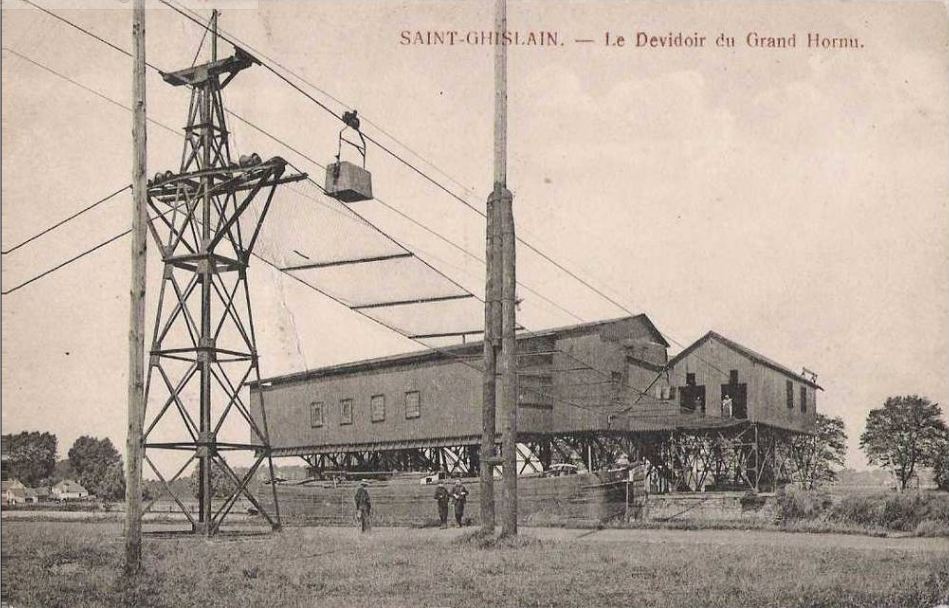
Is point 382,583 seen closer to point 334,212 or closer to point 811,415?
point 334,212

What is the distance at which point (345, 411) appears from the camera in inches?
1453

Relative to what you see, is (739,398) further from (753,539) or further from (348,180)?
(348,180)

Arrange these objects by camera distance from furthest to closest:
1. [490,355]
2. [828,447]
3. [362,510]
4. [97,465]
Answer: [97,465], [828,447], [362,510], [490,355]

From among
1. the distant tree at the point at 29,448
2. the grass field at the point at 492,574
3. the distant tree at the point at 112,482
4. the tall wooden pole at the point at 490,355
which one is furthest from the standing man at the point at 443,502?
the distant tree at the point at 112,482

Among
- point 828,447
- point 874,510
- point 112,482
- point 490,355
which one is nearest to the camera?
point 490,355

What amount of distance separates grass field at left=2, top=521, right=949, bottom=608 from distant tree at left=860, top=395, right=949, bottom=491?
14.7 m

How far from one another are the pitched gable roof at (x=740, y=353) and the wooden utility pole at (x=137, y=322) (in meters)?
28.4

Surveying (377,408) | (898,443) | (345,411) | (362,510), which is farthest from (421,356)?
(898,443)

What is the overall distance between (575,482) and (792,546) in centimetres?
1331

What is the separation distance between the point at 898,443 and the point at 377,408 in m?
22.1

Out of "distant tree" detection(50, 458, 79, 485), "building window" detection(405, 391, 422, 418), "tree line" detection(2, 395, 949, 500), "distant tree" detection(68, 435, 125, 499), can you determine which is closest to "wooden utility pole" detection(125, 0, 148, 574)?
"tree line" detection(2, 395, 949, 500)

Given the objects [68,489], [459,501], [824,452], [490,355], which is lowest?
[68,489]

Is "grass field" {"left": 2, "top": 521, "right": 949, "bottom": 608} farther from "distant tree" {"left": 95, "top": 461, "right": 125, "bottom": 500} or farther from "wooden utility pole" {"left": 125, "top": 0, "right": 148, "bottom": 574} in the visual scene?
"distant tree" {"left": 95, "top": 461, "right": 125, "bottom": 500}

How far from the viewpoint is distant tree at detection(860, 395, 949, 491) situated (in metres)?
30.4
